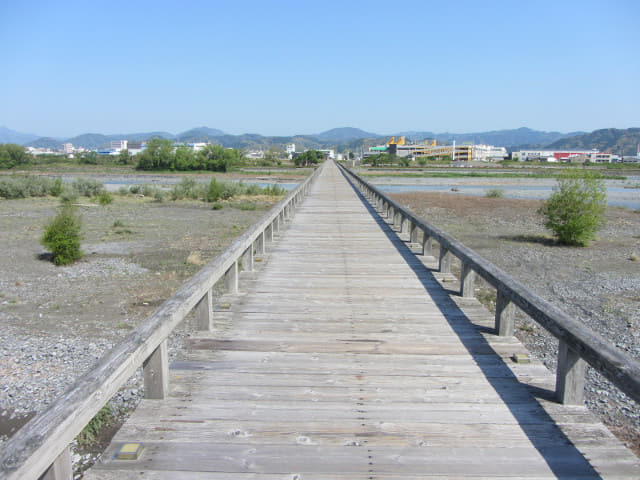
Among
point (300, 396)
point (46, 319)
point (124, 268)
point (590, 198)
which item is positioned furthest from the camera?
point (590, 198)

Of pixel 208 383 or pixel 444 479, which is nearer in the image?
pixel 444 479

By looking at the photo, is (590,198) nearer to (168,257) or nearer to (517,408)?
(168,257)

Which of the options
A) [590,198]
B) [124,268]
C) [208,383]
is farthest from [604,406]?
[590,198]

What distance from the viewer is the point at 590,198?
20219 mm

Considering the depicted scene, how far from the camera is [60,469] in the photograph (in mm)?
2201

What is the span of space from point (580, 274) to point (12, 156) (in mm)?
109062

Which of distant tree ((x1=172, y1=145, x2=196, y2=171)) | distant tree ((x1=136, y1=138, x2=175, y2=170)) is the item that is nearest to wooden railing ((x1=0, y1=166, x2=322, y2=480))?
distant tree ((x1=172, y1=145, x2=196, y2=171))

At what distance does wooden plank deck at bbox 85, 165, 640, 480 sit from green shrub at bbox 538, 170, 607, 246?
52.9 feet

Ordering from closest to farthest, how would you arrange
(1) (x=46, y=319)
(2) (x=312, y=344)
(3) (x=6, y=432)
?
(2) (x=312, y=344) → (3) (x=6, y=432) → (1) (x=46, y=319)

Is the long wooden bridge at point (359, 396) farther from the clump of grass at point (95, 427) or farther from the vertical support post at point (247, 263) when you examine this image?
the clump of grass at point (95, 427)

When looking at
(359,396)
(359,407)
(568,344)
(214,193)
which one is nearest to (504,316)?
(568,344)

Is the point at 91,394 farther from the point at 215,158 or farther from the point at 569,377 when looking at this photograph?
the point at 215,158

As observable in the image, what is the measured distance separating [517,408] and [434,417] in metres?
0.61

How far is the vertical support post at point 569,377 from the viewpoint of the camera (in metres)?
3.28
